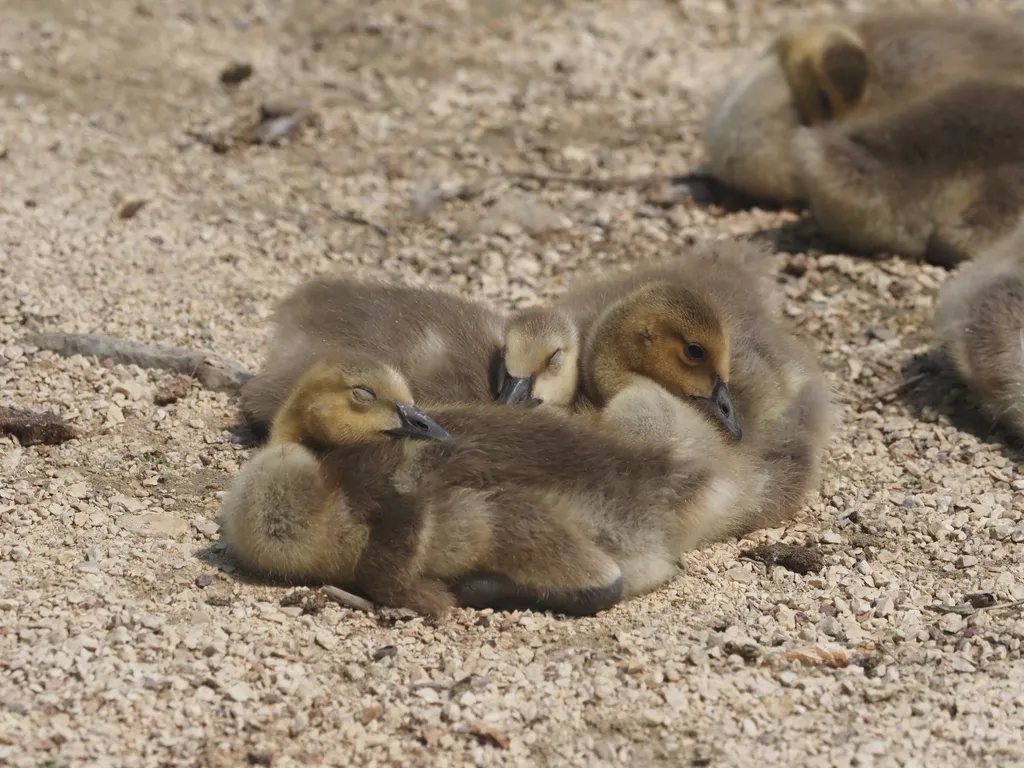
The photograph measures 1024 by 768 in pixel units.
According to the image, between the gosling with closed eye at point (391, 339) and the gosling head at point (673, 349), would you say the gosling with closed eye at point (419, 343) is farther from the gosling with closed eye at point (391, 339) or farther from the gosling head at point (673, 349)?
the gosling head at point (673, 349)

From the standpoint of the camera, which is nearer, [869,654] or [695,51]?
[869,654]

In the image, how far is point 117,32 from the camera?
8.47 m

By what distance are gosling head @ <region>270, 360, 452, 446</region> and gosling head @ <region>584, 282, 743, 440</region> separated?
0.72 m

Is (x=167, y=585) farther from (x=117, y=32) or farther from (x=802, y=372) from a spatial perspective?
(x=117, y=32)

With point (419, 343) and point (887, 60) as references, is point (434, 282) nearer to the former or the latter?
point (419, 343)

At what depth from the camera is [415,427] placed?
405 cm

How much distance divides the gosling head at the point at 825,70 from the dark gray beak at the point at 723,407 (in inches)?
122

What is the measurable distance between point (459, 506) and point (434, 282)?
2668 mm

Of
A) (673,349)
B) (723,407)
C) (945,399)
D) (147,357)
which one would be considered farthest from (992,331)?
(147,357)

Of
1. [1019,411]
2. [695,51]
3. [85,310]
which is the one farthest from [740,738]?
[695,51]

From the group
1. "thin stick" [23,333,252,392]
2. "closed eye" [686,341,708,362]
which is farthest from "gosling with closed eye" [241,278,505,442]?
"closed eye" [686,341,708,362]

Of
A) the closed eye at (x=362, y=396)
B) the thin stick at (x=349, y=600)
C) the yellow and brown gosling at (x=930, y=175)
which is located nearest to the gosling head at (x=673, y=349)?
the closed eye at (x=362, y=396)

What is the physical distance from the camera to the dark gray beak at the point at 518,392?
4.45 metres

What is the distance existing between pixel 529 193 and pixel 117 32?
293 centimetres
